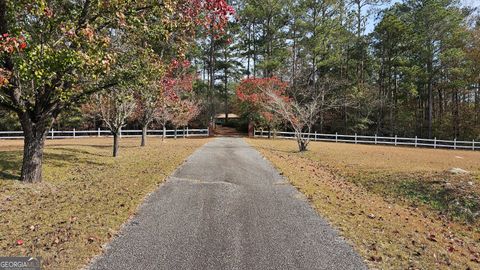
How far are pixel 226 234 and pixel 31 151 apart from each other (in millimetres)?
6121

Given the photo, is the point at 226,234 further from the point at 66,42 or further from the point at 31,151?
the point at 31,151

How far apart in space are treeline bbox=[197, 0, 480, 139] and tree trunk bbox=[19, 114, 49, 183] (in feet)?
89.7

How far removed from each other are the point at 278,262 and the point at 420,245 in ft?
8.06

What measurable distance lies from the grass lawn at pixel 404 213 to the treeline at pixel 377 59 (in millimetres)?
23799

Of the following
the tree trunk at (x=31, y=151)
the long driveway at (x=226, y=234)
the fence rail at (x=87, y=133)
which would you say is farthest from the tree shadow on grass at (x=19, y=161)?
the fence rail at (x=87, y=133)

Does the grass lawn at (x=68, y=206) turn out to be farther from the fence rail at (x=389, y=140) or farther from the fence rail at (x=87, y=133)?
the fence rail at (x=87, y=133)

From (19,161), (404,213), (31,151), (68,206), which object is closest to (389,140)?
(404,213)

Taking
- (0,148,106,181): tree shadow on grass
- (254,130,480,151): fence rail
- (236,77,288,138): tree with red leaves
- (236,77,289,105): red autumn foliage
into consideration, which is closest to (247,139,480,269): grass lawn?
(0,148,106,181): tree shadow on grass

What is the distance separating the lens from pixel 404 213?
7.94 m

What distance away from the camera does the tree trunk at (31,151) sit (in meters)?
8.57

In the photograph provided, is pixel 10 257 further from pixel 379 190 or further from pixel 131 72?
pixel 379 190

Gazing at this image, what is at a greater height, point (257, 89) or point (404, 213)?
point (257, 89)

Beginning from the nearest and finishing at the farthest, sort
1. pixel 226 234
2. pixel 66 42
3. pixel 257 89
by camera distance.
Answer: pixel 226 234 < pixel 66 42 < pixel 257 89

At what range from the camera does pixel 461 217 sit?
8.27 metres
